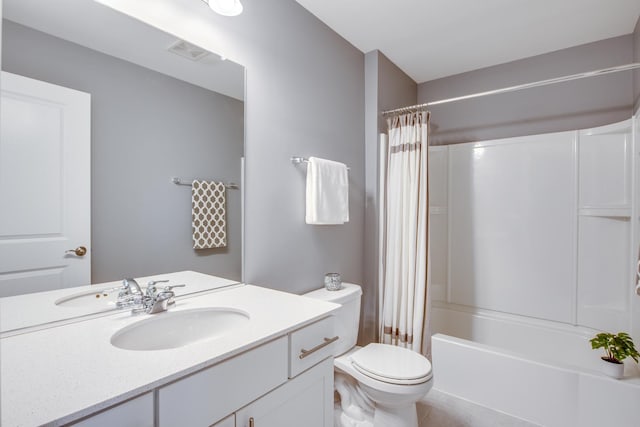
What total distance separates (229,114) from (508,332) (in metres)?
2.56

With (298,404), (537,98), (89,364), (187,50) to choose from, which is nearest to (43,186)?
(89,364)

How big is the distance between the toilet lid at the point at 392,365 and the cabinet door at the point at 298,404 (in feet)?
1.37

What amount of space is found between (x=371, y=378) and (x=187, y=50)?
171cm

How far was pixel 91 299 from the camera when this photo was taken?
43.8 inches

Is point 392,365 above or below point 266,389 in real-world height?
below

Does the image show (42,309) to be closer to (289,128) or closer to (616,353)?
(289,128)

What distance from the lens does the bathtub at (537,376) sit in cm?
164

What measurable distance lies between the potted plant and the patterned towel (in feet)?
6.59

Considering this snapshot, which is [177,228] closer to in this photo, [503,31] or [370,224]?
[370,224]

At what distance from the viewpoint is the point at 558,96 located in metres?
2.52

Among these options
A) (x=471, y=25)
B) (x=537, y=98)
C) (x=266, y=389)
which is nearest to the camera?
(x=266, y=389)

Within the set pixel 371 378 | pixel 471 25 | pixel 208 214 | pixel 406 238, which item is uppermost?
pixel 471 25

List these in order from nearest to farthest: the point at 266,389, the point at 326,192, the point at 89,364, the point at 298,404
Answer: the point at 89,364, the point at 266,389, the point at 298,404, the point at 326,192

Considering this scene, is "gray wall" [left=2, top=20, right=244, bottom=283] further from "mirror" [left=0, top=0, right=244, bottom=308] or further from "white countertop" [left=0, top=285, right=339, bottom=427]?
"white countertop" [left=0, top=285, right=339, bottom=427]
